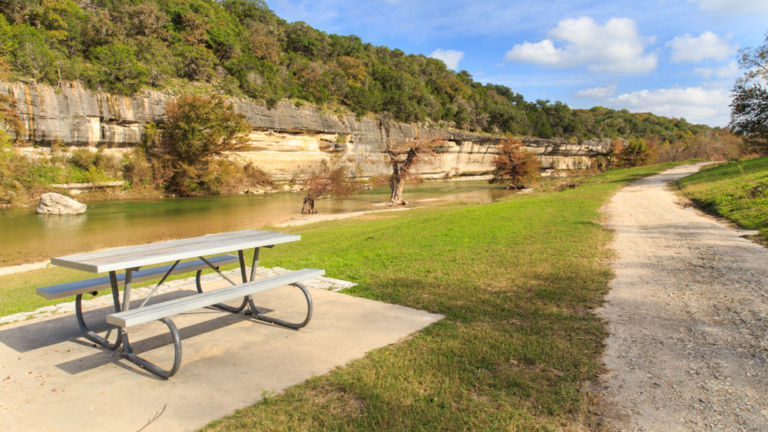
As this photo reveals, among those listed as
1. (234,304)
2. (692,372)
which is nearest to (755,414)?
(692,372)

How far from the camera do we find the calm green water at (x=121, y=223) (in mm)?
16000

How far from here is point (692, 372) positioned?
11.9 feet

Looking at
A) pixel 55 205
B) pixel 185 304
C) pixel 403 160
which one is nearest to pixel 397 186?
pixel 403 160

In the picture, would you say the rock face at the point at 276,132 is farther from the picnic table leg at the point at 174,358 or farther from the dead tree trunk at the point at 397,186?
the picnic table leg at the point at 174,358

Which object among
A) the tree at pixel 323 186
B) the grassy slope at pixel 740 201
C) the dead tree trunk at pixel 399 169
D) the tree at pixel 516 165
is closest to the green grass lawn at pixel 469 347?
the grassy slope at pixel 740 201

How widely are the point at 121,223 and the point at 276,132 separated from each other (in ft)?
94.2

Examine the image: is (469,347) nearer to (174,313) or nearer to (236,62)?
(174,313)

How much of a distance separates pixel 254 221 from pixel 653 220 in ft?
61.6

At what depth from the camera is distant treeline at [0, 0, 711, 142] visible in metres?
37.6

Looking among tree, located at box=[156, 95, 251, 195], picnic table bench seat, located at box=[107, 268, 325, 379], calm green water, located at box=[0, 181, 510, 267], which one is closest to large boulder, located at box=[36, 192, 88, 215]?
calm green water, located at box=[0, 181, 510, 267]

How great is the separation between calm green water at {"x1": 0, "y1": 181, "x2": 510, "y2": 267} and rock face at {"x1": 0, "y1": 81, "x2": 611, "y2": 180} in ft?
24.8

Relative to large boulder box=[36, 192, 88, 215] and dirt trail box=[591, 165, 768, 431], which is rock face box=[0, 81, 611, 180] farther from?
dirt trail box=[591, 165, 768, 431]

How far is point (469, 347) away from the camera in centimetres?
408

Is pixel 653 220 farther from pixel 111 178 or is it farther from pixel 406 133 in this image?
pixel 406 133
